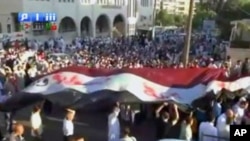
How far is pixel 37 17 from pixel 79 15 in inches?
455

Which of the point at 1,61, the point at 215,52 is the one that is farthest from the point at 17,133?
the point at 215,52

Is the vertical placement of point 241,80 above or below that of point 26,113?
above

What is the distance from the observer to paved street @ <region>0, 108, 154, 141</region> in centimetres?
1442

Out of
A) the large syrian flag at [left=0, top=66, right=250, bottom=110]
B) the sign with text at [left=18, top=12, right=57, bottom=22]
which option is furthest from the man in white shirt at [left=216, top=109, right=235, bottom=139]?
the sign with text at [left=18, top=12, right=57, bottom=22]

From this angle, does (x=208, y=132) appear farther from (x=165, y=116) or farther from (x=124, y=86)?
(x=124, y=86)

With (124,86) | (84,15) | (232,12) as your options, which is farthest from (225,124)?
(84,15)

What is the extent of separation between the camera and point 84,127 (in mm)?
15078

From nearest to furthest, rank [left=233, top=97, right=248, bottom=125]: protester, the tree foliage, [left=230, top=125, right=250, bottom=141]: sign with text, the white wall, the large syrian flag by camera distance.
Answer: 1. [left=230, top=125, right=250, bottom=141]: sign with text
2. [left=233, top=97, right=248, bottom=125]: protester
3. the large syrian flag
4. the white wall
5. the tree foliage

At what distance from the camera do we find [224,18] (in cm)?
5531

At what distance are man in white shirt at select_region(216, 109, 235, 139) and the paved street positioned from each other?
9.23 feet

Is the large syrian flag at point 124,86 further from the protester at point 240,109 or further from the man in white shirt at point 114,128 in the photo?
the protester at point 240,109

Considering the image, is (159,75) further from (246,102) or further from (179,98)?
(246,102)

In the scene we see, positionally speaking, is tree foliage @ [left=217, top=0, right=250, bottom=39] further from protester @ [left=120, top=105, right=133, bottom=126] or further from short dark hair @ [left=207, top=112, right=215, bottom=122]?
short dark hair @ [left=207, top=112, right=215, bottom=122]

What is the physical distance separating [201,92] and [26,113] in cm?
486
